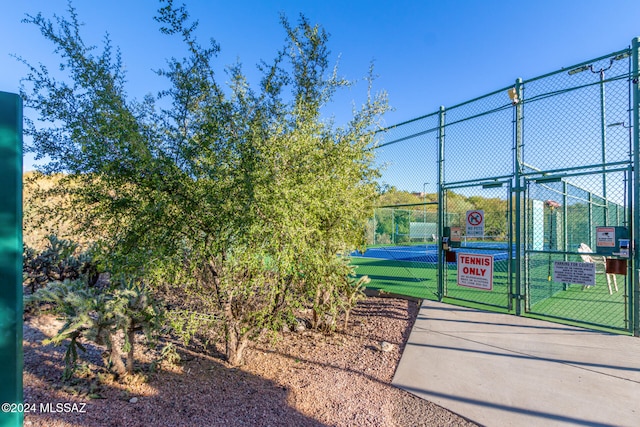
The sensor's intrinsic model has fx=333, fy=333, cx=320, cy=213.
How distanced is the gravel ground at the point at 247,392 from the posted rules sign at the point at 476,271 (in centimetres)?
174

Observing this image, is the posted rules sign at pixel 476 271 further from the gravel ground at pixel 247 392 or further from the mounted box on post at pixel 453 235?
the gravel ground at pixel 247 392

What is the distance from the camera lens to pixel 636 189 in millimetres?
4289

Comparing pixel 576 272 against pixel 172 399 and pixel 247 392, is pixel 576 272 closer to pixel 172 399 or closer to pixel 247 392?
pixel 247 392

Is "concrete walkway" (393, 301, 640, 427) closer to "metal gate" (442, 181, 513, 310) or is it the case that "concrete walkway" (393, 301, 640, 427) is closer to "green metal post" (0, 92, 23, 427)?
"metal gate" (442, 181, 513, 310)

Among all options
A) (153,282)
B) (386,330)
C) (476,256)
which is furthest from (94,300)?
(476,256)

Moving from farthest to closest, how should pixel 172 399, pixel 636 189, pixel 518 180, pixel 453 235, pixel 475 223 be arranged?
pixel 453 235 < pixel 475 223 < pixel 518 180 < pixel 636 189 < pixel 172 399

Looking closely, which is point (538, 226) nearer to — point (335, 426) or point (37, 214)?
point (335, 426)

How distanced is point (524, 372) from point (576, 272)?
1882mm

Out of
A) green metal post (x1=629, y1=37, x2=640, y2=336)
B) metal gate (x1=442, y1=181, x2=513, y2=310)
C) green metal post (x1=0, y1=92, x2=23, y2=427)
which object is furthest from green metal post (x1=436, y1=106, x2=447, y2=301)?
green metal post (x1=0, y1=92, x2=23, y2=427)

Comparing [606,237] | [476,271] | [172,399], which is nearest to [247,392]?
[172,399]

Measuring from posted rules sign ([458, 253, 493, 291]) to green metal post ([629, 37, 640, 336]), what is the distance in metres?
1.68

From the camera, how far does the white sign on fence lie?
4.50 meters

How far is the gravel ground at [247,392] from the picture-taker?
2.89 meters

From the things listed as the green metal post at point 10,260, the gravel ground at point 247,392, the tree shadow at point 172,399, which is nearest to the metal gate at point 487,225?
the gravel ground at point 247,392
